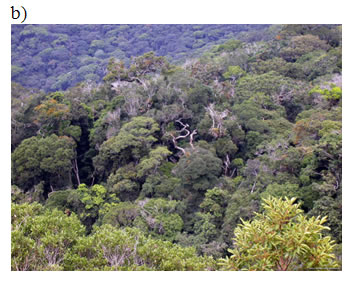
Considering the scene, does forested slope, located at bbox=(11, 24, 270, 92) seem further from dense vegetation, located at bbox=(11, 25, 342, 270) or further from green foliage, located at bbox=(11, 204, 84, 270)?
green foliage, located at bbox=(11, 204, 84, 270)

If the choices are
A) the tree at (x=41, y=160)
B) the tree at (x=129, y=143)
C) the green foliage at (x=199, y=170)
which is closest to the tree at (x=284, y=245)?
the green foliage at (x=199, y=170)

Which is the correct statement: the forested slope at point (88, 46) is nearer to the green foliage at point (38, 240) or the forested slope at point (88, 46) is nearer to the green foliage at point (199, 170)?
the green foliage at point (199, 170)

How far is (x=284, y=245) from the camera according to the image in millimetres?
4973

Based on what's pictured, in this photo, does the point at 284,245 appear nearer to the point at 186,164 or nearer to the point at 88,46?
the point at 186,164

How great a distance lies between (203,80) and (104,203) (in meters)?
8.90

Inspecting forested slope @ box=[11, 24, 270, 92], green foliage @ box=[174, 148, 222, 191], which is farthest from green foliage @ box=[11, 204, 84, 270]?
forested slope @ box=[11, 24, 270, 92]

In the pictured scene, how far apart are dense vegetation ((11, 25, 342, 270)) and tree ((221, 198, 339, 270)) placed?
2cm

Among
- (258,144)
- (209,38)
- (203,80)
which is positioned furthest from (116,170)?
(209,38)

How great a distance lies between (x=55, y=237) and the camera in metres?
6.47

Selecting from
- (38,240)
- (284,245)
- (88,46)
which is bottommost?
(38,240)

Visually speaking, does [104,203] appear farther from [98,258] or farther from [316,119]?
[316,119]

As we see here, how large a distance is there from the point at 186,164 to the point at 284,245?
8317 millimetres

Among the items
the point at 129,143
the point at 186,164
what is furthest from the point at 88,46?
the point at 186,164

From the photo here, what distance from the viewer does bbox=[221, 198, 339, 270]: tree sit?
193 inches
